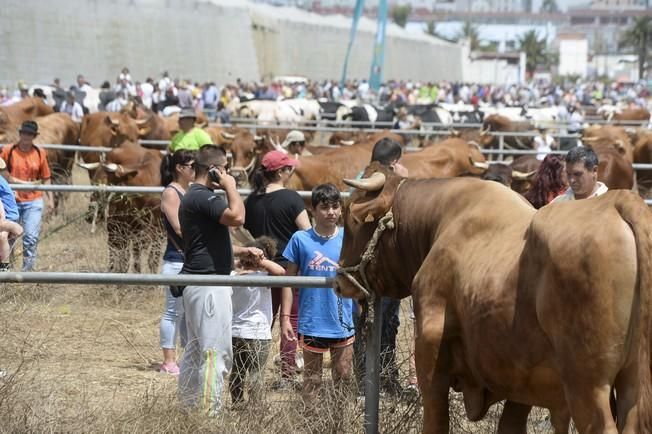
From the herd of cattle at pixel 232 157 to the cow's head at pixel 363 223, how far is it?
14.1 feet

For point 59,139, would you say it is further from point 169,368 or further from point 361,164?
point 169,368

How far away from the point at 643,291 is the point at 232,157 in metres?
12.6

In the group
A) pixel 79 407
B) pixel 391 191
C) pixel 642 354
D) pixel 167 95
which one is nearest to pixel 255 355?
pixel 79 407

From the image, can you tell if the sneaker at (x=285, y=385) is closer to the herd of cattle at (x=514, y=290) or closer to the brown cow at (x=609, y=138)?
the herd of cattle at (x=514, y=290)

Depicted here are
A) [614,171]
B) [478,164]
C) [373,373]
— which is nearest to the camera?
[373,373]

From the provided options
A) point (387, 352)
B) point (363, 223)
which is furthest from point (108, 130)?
point (363, 223)

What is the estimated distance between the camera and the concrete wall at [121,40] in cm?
4506

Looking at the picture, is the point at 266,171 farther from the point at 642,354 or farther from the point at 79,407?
the point at 642,354

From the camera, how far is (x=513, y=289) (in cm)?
434

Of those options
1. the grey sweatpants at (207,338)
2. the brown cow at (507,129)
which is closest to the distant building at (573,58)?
the brown cow at (507,129)

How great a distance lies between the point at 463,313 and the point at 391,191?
35.1 inches

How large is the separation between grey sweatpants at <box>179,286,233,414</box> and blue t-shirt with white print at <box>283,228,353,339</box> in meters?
0.50

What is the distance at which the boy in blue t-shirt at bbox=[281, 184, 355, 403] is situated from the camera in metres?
6.58

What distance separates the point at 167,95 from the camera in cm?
3531
